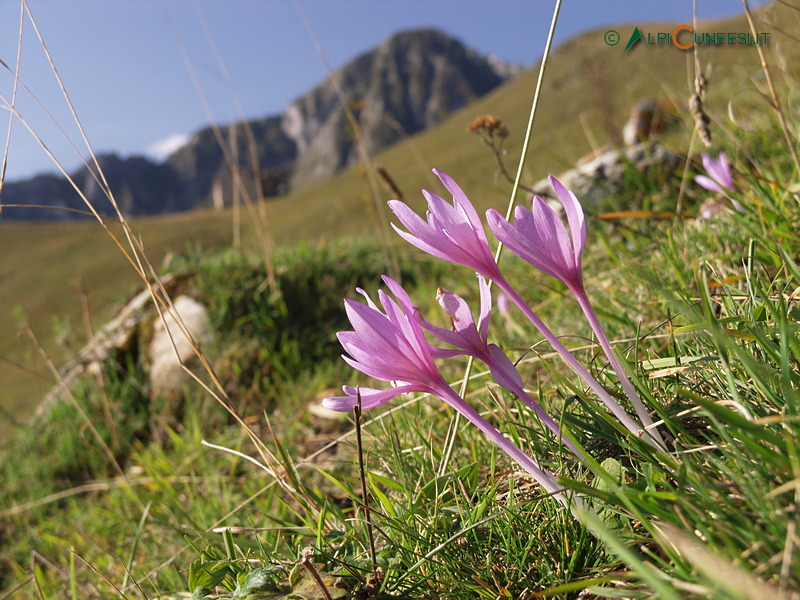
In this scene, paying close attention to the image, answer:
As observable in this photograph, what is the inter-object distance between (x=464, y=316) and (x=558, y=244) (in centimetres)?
21

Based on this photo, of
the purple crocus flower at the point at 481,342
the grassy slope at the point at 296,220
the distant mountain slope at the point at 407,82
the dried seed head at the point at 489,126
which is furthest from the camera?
the distant mountain slope at the point at 407,82

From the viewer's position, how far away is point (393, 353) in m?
0.94

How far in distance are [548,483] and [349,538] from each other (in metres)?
0.55

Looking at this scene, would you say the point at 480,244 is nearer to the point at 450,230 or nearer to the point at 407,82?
the point at 450,230

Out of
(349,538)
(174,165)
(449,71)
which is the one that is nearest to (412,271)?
(349,538)

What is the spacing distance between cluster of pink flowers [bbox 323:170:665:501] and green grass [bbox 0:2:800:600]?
12cm

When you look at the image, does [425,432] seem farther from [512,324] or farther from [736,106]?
[736,106]

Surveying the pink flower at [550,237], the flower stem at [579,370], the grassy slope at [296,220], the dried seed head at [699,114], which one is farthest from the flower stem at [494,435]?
the grassy slope at [296,220]

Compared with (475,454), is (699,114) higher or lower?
higher

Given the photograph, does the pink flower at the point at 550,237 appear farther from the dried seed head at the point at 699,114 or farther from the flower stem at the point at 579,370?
the dried seed head at the point at 699,114

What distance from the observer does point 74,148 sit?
5.31ft

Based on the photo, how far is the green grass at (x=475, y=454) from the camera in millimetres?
854

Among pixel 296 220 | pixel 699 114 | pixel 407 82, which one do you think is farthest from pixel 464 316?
pixel 407 82

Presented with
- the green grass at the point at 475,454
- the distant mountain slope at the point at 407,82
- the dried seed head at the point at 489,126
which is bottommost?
the green grass at the point at 475,454
